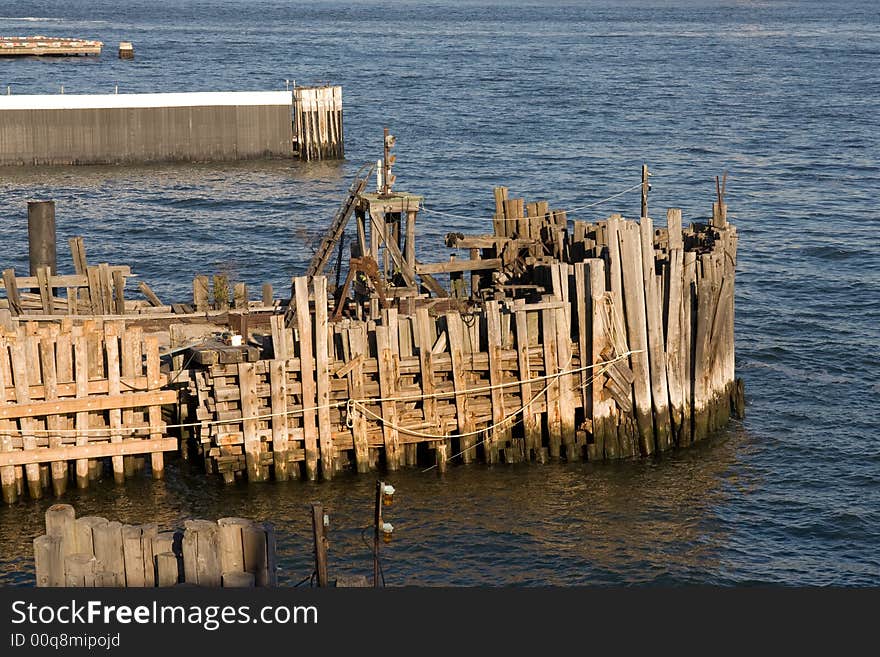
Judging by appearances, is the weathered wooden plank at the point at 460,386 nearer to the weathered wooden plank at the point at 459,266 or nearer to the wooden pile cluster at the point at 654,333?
the wooden pile cluster at the point at 654,333

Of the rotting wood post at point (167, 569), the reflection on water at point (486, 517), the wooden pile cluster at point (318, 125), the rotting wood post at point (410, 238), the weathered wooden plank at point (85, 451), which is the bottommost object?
the reflection on water at point (486, 517)

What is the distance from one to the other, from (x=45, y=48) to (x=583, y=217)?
84742 millimetres

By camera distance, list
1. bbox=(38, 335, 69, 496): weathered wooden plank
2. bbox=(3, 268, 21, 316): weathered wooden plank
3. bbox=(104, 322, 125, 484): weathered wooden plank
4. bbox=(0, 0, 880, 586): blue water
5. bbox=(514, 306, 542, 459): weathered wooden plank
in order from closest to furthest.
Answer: bbox=(38, 335, 69, 496): weathered wooden plank, bbox=(0, 0, 880, 586): blue water, bbox=(104, 322, 125, 484): weathered wooden plank, bbox=(514, 306, 542, 459): weathered wooden plank, bbox=(3, 268, 21, 316): weathered wooden plank

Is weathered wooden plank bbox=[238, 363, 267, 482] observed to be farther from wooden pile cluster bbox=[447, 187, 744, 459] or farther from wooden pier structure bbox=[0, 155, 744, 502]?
wooden pile cluster bbox=[447, 187, 744, 459]

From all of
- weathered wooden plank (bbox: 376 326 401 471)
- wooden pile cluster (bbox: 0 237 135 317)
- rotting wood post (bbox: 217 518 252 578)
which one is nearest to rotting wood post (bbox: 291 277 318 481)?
weathered wooden plank (bbox: 376 326 401 471)

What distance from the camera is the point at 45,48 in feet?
430

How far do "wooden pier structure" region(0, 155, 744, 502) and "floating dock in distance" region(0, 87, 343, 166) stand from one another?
39.6m

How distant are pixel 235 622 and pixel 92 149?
58.7 meters

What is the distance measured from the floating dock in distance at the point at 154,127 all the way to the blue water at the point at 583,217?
1.03 meters

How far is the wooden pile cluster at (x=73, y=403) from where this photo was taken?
27.5 metres

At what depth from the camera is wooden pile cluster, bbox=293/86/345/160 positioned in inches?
2987

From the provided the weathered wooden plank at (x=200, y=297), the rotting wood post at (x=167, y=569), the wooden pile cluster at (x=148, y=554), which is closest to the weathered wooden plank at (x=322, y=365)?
the weathered wooden plank at (x=200, y=297)

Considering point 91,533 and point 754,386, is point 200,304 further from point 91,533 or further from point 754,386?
point 91,533

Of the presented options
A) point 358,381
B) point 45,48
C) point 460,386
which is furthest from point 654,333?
point 45,48
